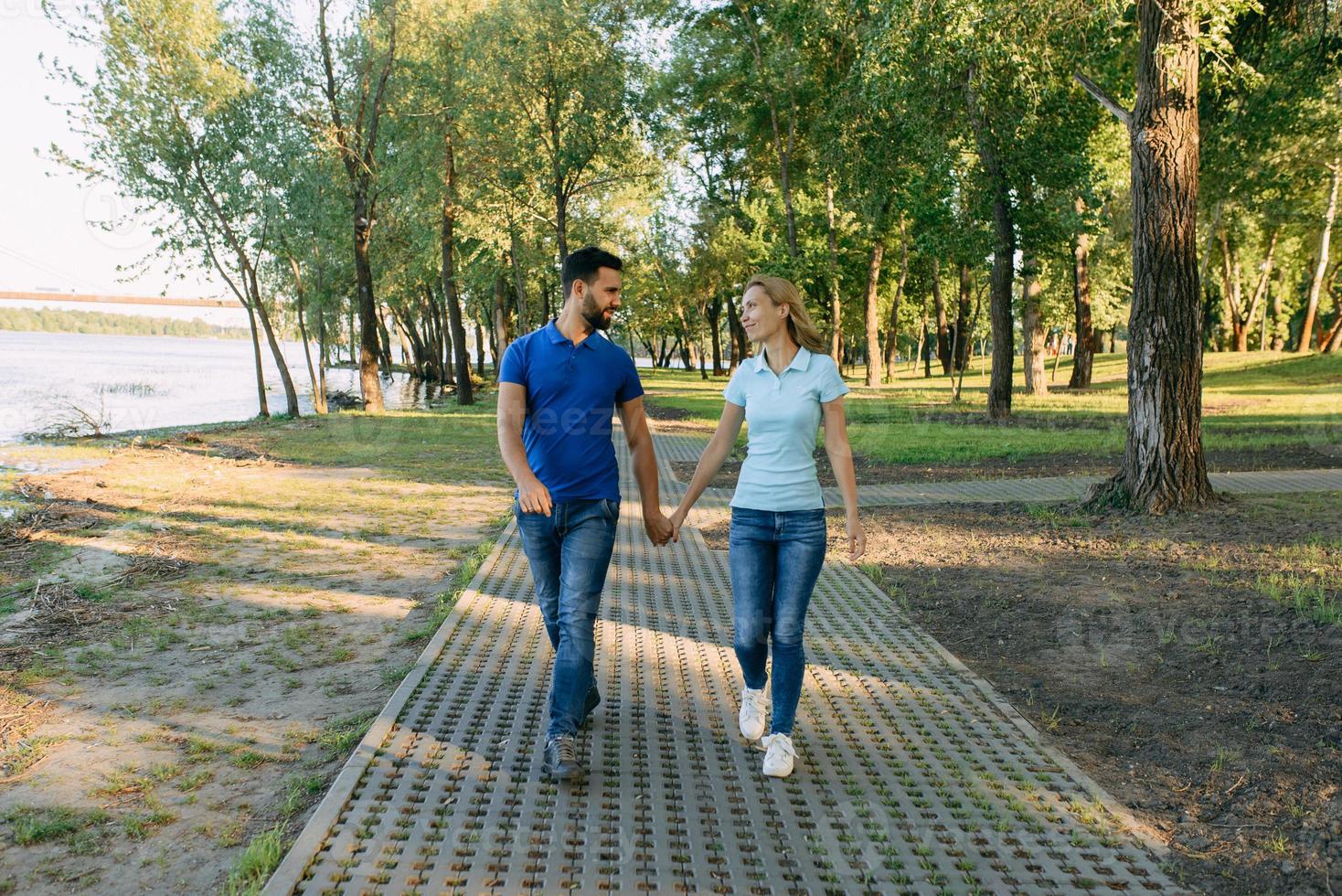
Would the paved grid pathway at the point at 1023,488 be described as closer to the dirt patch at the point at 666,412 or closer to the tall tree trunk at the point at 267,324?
the dirt patch at the point at 666,412

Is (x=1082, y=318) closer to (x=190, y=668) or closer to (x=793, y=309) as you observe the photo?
(x=793, y=309)

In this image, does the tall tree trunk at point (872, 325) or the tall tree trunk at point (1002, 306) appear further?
the tall tree trunk at point (872, 325)

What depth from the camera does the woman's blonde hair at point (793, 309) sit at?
3818mm

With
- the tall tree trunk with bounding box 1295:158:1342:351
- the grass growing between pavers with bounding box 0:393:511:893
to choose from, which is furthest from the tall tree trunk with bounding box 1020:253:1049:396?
the grass growing between pavers with bounding box 0:393:511:893

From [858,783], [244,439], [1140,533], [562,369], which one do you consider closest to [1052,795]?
[858,783]

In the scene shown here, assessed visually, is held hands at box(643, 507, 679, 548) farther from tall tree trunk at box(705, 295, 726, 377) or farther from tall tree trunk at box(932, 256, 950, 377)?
tall tree trunk at box(705, 295, 726, 377)

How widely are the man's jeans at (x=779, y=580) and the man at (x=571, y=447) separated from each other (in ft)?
1.74

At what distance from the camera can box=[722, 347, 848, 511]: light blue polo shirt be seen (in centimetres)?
373

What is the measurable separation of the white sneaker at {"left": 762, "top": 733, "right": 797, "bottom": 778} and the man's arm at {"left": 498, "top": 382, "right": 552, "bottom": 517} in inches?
50.9

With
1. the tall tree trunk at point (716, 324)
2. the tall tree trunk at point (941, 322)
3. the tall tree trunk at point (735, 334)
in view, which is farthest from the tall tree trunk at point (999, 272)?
the tall tree trunk at point (716, 324)

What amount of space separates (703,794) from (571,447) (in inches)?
56.2

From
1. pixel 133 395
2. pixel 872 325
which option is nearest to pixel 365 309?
pixel 872 325

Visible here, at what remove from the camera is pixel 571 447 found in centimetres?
371

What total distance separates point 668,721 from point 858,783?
3.17 feet
